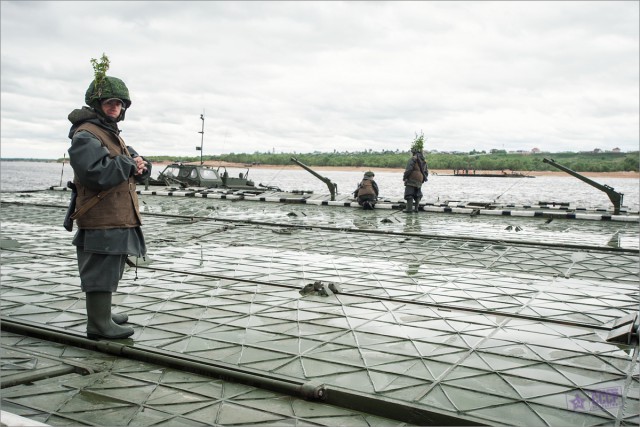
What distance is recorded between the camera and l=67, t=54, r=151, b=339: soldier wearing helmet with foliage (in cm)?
438

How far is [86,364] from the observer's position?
4.37 metres

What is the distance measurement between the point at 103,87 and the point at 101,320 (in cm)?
200

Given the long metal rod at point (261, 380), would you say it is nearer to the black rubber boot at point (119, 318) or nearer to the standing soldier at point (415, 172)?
the black rubber boot at point (119, 318)

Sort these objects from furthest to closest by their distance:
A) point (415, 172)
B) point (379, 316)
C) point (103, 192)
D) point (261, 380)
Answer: point (415, 172), point (379, 316), point (103, 192), point (261, 380)

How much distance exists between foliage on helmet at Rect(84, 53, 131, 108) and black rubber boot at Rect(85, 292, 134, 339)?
1643 mm

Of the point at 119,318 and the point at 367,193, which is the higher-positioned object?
the point at 367,193

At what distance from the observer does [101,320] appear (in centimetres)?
479

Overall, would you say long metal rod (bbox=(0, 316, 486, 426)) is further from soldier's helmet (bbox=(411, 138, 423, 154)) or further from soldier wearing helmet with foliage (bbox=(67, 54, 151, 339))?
soldier's helmet (bbox=(411, 138, 423, 154))

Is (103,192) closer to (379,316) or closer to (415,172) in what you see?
(379,316)

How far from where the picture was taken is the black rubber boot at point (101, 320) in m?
4.71

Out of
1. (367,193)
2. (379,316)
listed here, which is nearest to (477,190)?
(367,193)

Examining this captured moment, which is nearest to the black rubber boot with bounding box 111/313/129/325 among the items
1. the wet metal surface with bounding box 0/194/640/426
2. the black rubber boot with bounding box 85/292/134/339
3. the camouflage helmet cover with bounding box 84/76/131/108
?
the wet metal surface with bounding box 0/194/640/426

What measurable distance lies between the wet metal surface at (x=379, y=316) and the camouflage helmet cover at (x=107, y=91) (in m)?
2.14

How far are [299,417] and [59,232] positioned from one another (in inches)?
384
